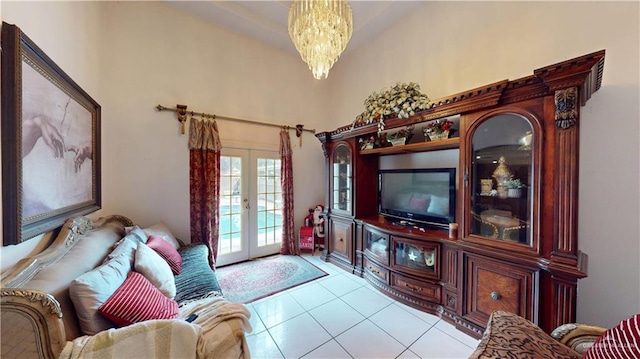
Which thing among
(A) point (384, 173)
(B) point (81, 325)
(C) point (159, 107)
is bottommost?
(B) point (81, 325)

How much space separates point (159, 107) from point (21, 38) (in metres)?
1.74

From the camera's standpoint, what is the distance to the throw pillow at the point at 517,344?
976 mm

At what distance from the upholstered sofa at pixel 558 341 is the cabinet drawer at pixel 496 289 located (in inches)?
18.9

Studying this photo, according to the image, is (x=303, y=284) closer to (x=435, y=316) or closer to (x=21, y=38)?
(x=435, y=316)

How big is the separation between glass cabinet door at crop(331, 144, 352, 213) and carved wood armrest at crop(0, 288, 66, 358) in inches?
107

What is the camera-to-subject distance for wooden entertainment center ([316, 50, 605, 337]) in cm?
139

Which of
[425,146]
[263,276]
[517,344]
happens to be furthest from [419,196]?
[263,276]

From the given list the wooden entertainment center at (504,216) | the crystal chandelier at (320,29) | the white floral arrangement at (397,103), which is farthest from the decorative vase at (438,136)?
the crystal chandelier at (320,29)

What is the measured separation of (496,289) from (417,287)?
0.70 metres

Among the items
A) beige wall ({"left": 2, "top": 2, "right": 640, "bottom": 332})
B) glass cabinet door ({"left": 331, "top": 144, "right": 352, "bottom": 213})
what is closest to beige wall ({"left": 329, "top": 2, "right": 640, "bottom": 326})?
beige wall ({"left": 2, "top": 2, "right": 640, "bottom": 332})

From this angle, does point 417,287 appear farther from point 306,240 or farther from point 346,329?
point 306,240

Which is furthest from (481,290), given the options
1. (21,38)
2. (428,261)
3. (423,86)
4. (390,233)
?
(21,38)

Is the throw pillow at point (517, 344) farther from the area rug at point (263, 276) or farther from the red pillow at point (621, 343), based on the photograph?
the area rug at point (263, 276)

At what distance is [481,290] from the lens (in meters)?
1.82
